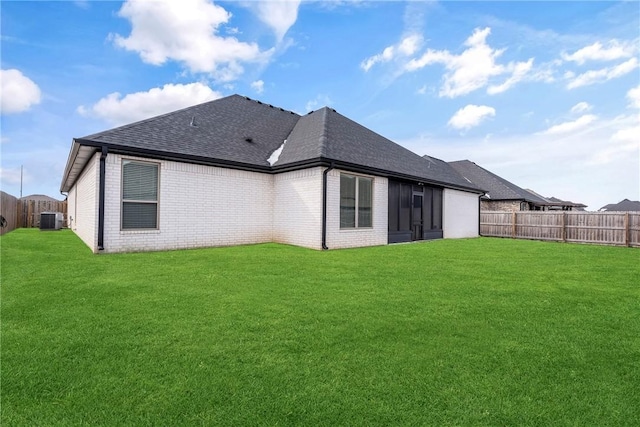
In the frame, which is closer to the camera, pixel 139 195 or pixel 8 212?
pixel 139 195

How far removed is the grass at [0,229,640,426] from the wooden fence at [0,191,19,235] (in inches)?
480

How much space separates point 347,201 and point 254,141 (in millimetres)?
4602

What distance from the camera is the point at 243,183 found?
1068cm

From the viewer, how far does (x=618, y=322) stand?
3664 mm

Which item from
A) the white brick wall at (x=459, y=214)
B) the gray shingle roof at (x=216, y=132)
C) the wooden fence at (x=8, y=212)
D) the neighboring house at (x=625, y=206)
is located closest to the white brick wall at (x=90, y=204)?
the gray shingle roof at (x=216, y=132)

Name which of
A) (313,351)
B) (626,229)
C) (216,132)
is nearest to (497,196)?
(626,229)

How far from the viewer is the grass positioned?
6.41 ft

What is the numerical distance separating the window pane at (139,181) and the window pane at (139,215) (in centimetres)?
20

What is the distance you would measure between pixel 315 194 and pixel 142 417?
837cm

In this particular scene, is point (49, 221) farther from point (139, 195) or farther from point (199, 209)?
point (199, 209)

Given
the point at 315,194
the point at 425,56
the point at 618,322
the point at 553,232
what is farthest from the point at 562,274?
the point at 553,232

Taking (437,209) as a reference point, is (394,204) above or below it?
above

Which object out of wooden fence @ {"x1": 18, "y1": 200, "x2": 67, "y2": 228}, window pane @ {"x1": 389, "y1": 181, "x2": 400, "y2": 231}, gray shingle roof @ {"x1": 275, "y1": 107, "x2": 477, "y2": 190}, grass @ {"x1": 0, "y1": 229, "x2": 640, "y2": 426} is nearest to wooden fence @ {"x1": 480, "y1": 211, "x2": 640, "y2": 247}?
gray shingle roof @ {"x1": 275, "y1": 107, "x2": 477, "y2": 190}

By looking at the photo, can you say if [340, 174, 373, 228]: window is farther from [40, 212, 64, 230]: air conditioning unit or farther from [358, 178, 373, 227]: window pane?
[40, 212, 64, 230]: air conditioning unit
